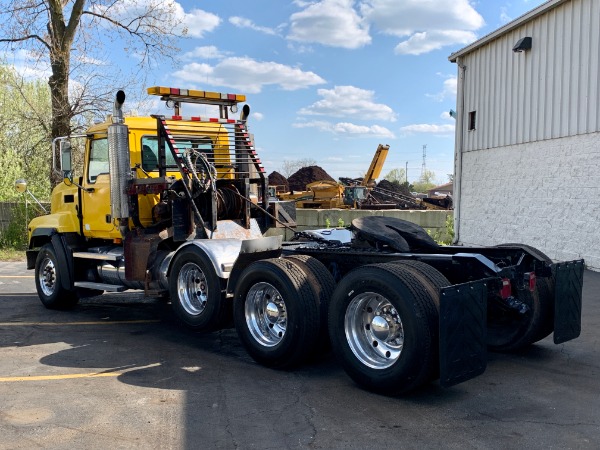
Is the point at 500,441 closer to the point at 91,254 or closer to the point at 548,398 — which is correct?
the point at 548,398

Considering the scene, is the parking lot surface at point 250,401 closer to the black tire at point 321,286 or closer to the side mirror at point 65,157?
the black tire at point 321,286

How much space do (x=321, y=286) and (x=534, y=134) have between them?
36.3 ft

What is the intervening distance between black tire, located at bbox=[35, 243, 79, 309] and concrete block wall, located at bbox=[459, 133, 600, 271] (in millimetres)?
10311

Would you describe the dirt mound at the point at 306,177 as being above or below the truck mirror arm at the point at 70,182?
above

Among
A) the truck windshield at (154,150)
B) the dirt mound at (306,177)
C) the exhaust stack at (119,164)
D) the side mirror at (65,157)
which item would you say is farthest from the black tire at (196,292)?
the dirt mound at (306,177)

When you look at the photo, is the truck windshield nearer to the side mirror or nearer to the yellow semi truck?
the yellow semi truck

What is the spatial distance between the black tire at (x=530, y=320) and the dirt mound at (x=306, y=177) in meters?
36.6

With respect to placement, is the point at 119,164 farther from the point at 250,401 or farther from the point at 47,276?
the point at 250,401

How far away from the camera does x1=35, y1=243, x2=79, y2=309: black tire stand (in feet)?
30.1

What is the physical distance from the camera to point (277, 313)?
604cm

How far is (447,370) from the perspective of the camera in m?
4.60

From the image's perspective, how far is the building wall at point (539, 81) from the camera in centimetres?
1281

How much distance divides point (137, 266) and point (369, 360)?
4060 mm

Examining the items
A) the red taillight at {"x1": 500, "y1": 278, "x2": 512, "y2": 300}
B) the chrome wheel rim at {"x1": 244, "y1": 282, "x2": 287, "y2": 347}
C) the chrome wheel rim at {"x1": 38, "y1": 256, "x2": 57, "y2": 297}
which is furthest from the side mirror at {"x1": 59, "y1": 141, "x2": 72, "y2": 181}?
the red taillight at {"x1": 500, "y1": 278, "x2": 512, "y2": 300}
